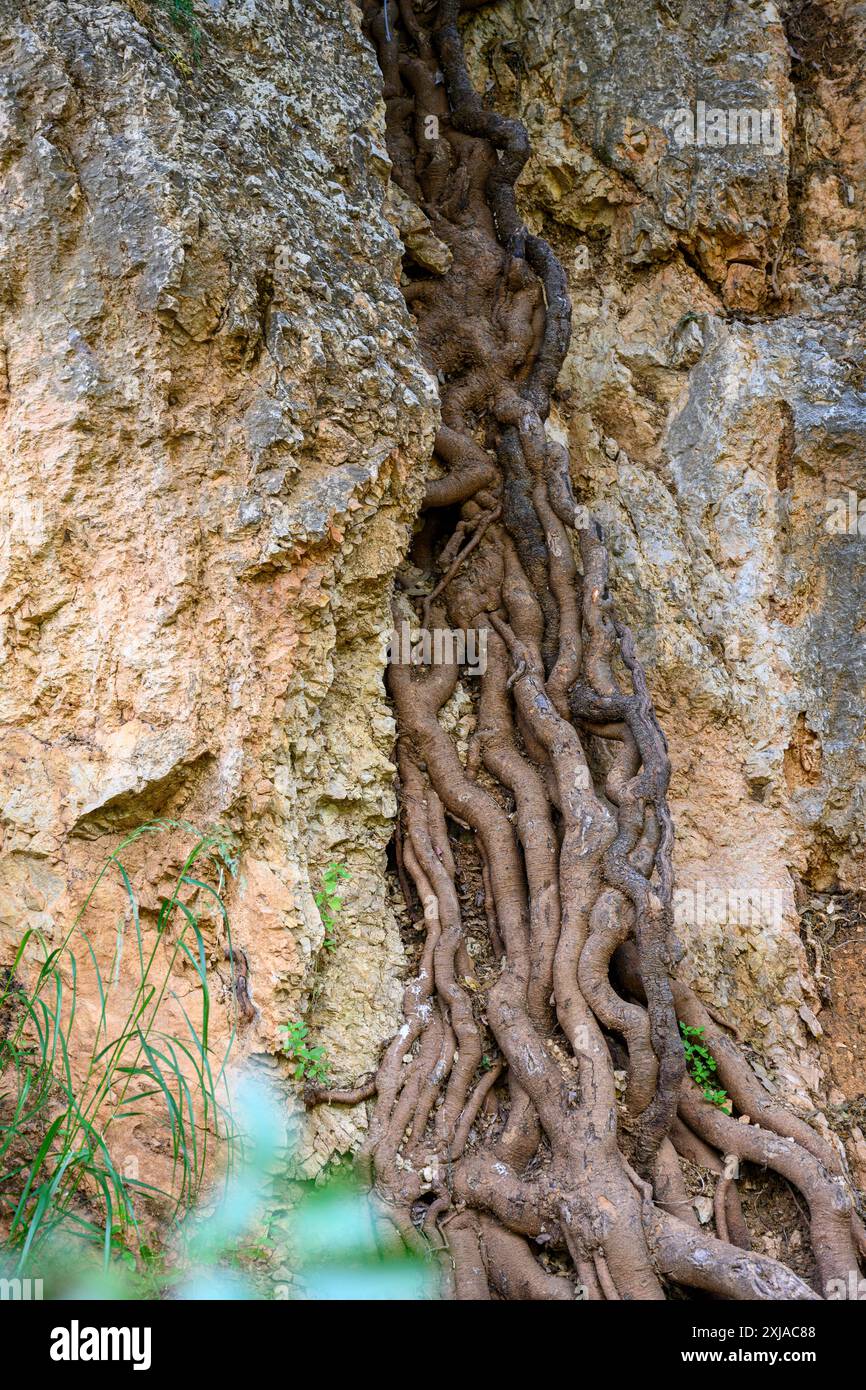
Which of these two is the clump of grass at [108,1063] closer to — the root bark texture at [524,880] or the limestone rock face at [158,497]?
the limestone rock face at [158,497]

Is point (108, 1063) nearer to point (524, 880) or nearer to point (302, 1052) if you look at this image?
point (302, 1052)

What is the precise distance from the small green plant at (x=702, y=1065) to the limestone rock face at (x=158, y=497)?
4.83 feet

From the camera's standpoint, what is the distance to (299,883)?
375 centimetres

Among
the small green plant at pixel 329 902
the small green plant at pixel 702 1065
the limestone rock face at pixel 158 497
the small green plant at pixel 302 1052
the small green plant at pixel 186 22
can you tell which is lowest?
the small green plant at pixel 702 1065

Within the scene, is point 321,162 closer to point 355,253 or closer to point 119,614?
point 355,253

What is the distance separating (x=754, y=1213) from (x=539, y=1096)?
3.67ft

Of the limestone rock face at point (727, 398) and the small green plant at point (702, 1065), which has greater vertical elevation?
the limestone rock face at point (727, 398)

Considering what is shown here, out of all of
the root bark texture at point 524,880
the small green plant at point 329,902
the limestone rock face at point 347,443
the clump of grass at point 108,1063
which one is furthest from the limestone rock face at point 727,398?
the clump of grass at point 108,1063

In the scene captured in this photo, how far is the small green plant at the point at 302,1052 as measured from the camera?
3580 millimetres

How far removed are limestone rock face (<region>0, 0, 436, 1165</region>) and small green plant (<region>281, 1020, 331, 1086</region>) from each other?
0.19 feet

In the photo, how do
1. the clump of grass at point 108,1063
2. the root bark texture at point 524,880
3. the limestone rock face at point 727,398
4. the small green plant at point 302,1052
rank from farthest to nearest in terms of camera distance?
the limestone rock face at point 727,398 → the root bark texture at point 524,880 → the small green plant at point 302,1052 → the clump of grass at point 108,1063

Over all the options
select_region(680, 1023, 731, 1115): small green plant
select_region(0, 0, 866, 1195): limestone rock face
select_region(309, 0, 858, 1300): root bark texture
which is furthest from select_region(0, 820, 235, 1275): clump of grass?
select_region(680, 1023, 731, 1115): small green plant

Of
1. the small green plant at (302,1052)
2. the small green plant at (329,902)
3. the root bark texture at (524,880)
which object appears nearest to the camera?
the small green plant at (302,1052)

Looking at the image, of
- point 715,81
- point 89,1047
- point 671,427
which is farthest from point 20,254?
point 715,81
